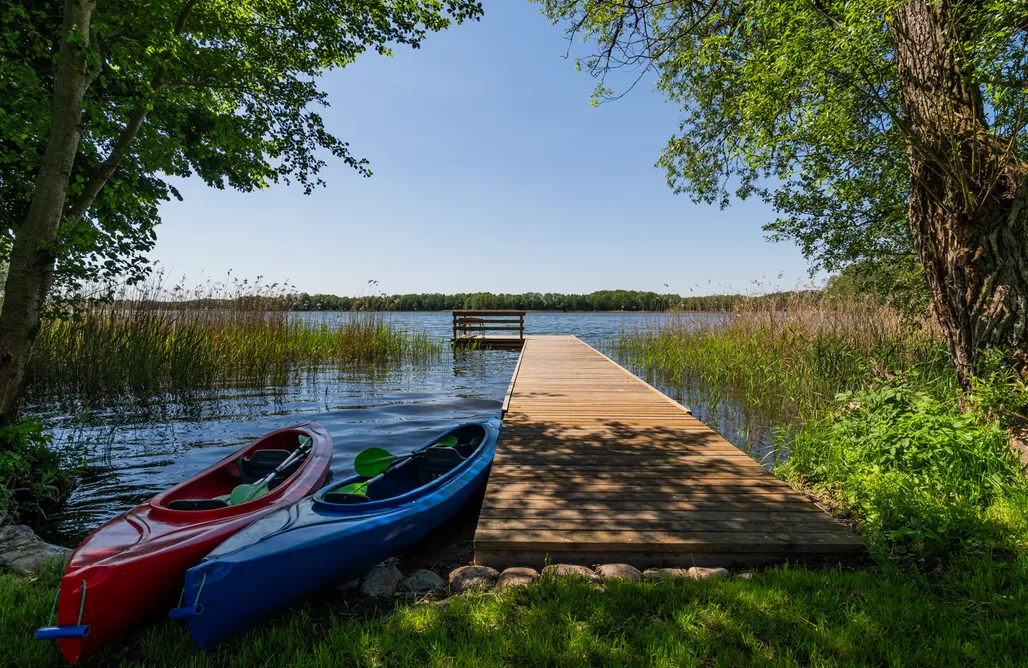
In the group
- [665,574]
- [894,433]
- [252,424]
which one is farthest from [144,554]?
[894,433]

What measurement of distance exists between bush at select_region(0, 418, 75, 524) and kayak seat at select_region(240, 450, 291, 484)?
155cm

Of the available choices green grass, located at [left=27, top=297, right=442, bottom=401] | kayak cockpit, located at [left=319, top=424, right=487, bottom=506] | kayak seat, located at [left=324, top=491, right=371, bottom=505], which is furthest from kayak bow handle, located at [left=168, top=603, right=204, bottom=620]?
green grass, located at [left=27, top=297, right=442, bottom=401]

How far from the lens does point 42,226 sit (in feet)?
13.3

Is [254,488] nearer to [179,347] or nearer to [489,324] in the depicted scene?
[179,347]

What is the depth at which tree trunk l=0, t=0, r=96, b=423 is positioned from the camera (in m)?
3.99

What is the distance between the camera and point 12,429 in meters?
3.60

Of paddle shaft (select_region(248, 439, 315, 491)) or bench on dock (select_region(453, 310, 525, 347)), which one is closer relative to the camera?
paddle shaft (select_region(248, 439, 315, 491))

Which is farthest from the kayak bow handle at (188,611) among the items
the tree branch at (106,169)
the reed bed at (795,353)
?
the reed bed at (795,353)

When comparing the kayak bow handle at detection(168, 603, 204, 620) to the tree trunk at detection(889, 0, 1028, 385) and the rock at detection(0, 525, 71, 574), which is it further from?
the tree trunk at detection(889, 0, 1028, 385)

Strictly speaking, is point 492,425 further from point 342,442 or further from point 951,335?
point 951,335

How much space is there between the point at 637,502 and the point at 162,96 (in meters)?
7.39

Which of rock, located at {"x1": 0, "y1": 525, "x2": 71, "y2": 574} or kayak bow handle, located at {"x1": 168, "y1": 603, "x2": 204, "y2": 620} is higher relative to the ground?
kayak bow handle, located at {"x1": 168, "y1": 603, "x2": 204, "y2": 620}

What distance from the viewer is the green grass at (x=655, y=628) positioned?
183cm

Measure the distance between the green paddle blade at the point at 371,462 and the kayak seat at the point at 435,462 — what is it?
0.29 m
